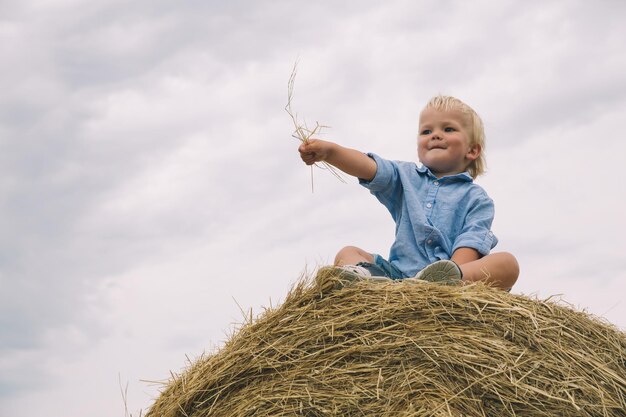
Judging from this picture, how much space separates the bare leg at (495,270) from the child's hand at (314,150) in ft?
2.57

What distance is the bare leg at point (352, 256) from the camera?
13.3 ft

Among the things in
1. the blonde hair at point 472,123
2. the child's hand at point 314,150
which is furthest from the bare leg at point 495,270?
the blonde hair at point 472,123

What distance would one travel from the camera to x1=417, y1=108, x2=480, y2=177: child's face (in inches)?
178

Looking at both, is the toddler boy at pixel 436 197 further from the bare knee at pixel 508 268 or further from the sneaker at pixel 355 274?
the sneaker at pixel 355 274

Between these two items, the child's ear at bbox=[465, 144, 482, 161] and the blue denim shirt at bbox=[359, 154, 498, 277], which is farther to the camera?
the child's ear at bbox=[465, 144, 482, 161]

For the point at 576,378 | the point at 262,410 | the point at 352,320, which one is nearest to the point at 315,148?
the point at 352,320

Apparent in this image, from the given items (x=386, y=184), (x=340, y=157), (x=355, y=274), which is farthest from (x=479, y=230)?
(x=355, y=274)

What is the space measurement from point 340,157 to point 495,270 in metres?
0.86

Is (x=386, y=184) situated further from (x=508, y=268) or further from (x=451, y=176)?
(x=508, y=268)

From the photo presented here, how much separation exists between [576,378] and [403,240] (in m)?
1.26

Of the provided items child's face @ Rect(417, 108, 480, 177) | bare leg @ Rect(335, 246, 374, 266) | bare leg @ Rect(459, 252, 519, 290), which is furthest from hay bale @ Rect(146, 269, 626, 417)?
child's face @ Rect(417, 108, 480, 177)

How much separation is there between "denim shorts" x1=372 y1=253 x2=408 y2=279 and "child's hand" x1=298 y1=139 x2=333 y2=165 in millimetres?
592

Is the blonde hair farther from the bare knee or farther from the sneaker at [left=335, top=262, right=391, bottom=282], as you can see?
the sneaker at [left=335, top=262, right=391, bottom=282]

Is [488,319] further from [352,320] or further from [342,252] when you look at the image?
[342,252]
